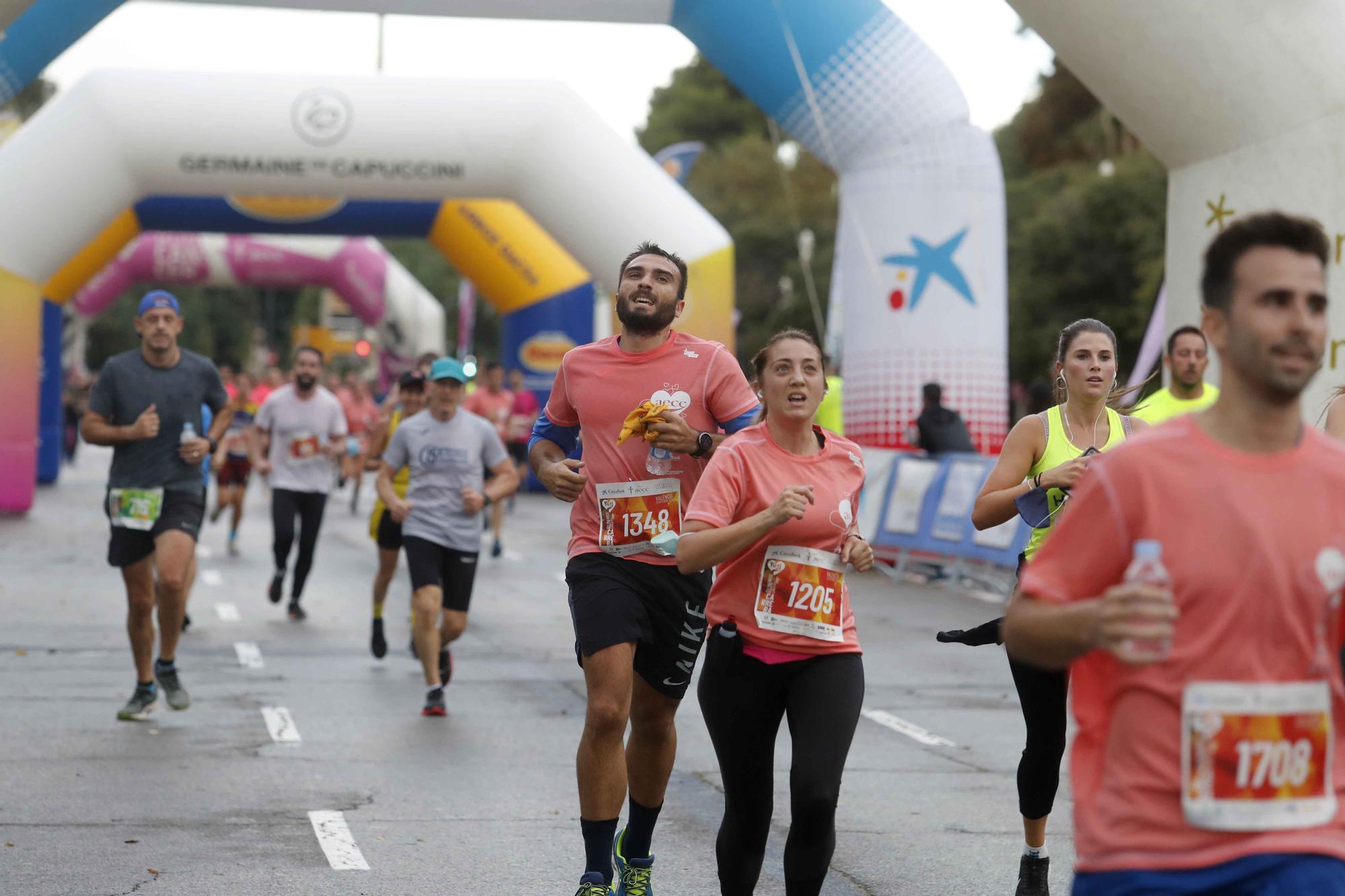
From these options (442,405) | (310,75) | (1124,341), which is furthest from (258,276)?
(442,405)

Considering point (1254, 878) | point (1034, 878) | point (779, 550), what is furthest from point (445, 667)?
point (1254, 878)

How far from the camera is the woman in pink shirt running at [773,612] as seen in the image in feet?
15.0

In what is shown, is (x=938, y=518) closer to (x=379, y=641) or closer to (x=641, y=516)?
(x=379, y=641)

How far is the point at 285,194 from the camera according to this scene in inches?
803

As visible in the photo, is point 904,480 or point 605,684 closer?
point 605,684

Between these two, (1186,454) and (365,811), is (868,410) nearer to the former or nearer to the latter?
(365,811)

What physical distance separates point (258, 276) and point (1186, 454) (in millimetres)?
33975

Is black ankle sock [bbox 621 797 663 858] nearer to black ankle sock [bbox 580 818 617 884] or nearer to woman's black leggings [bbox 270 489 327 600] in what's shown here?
black ankle sock [bbox 580 818 617 884]

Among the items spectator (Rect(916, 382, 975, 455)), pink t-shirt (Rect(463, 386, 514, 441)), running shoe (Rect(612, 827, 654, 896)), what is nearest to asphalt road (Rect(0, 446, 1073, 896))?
running shoe (Rect(612, 827, 654, 896))

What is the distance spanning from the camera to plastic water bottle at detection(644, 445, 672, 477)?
5.39 meters

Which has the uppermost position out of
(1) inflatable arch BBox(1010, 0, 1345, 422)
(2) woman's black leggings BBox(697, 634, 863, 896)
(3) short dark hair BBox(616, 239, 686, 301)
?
(1) inflatable arch BBox(1010, 0, 1345, 422)

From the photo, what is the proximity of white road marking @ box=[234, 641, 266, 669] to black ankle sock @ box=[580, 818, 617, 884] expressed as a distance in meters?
6.12

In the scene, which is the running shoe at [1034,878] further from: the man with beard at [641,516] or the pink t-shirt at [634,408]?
the pink t-shirt at [634,408]

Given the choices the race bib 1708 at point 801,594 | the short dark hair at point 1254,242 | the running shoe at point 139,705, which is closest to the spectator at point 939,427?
the running shoe at point 139,705
